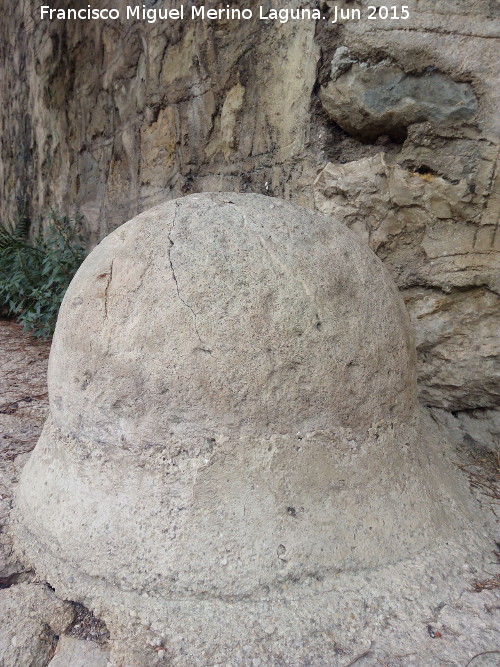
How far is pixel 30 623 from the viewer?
130 cm

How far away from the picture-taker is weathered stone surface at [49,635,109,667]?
47.6 inches

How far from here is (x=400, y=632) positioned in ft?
4.16

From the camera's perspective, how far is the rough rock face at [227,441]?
4.41 ft

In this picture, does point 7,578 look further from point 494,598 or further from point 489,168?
point 489,168

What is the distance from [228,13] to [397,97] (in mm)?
1136

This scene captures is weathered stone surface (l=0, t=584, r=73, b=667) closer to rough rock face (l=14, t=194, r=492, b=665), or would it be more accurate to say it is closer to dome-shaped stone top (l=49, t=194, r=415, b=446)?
rough rock face (l=14, t=194, r=492, b=665)

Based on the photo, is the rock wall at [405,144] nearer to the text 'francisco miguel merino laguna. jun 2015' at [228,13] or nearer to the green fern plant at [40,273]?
the text 'francisco miguel merino laguna. jun 2015' at [228,13]

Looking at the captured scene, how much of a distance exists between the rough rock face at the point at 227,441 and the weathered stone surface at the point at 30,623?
0.15 ft

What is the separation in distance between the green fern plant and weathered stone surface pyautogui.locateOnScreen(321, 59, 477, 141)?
253 cm

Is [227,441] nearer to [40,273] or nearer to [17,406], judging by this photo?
[17,406]

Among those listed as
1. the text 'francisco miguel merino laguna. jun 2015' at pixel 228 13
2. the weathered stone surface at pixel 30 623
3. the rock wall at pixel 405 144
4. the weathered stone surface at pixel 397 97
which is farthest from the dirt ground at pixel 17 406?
the text 'francisco miguel merino laguna. jun 2015' at pixel 228 13

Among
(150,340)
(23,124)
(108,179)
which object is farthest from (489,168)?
(23,124)

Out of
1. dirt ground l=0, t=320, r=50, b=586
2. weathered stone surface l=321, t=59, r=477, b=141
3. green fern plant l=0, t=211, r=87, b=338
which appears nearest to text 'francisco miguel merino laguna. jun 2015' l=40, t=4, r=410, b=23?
weathered stone surface l=321, t=59, r=477, b=141

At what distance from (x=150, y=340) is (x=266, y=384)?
30 centimetres
